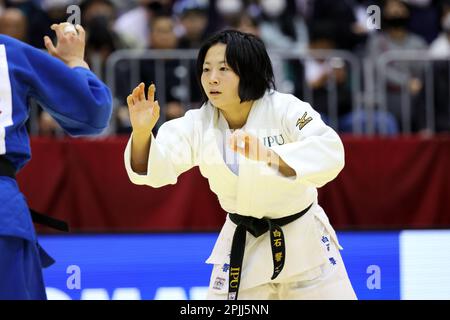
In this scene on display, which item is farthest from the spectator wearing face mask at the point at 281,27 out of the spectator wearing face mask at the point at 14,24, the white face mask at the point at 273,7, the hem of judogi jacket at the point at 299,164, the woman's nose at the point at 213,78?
the hem of judogi jacket at the point at 299,164

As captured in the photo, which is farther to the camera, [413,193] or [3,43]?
[413,193]

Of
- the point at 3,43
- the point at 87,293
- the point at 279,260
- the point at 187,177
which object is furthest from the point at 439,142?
the point at 3,43

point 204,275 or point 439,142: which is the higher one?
point 439,142

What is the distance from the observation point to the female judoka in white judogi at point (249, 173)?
401 cm

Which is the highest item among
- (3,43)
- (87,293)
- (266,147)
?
(3,43)

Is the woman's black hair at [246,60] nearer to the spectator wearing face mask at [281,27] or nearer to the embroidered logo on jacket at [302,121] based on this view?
the embroidered logo on jacket at [302,121]

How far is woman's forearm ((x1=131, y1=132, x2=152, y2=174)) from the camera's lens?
395 centimetres

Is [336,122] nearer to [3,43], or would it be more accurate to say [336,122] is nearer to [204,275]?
[204,275]

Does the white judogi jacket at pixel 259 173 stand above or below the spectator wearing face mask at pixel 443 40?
below

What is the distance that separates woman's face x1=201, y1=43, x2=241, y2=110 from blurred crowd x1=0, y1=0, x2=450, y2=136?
2553mm

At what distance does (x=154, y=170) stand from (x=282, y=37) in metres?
5.08

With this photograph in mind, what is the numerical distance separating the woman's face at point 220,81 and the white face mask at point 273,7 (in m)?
5.05

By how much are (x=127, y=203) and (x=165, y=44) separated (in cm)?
147
